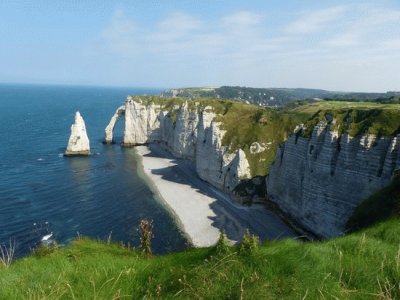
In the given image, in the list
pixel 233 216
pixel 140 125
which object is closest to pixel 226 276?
pixel 233 216

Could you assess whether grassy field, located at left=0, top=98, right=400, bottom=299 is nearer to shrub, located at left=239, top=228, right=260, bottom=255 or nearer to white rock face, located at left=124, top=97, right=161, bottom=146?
shrub, located at left=239, top=228, right=260, bottom=255

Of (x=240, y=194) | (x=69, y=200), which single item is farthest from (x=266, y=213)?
(x=69, y=200)

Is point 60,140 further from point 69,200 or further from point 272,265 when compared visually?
point 272,265

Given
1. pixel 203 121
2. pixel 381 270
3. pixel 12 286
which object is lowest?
pixel 203 121

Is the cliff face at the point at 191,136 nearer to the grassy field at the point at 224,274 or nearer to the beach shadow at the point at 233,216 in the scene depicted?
the beach shadow at the point at 233,216

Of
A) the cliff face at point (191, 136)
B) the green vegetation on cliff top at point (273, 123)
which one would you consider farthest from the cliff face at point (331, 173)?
the cliff face at point (191, 136)

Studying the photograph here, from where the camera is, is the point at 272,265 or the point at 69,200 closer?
the point at 272,265
